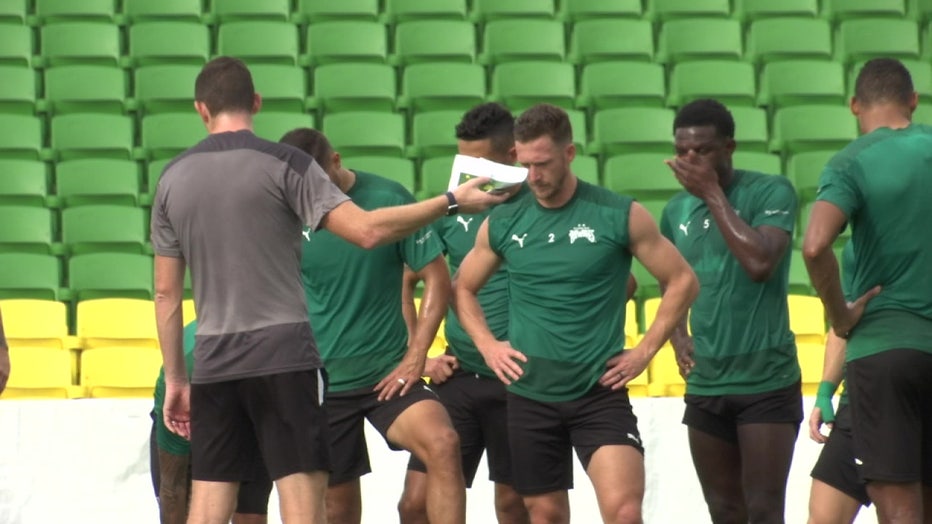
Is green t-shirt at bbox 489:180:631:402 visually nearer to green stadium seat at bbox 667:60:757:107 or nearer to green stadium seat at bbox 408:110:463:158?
green stadium seat at bbox 408:110:463:158

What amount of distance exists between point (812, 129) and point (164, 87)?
16.4 feet

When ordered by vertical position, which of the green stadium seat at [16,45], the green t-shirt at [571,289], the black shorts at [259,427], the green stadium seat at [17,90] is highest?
the green stadium seat at [16,45]

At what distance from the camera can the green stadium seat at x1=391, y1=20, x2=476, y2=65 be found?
39.4ft

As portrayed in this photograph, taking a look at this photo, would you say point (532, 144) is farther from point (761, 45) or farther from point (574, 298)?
point (761, 45)

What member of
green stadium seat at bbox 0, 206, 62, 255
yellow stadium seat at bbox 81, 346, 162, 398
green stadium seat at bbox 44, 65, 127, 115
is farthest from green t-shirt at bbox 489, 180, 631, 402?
green stadium seat at bbox 44, 65, 127, 115

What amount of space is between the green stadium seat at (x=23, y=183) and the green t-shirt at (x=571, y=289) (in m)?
6.25

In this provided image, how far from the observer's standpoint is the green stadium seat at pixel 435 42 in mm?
12016

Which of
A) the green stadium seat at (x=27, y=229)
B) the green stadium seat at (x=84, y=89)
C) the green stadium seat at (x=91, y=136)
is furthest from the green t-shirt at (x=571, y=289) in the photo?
the green stadium seat at (x=84, y=89)

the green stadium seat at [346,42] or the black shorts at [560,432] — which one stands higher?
the green stadium seat at [346,42]

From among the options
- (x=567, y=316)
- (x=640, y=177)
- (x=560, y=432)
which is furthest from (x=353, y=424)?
(x=640, y=177)

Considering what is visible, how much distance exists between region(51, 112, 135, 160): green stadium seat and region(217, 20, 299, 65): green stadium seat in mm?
1072

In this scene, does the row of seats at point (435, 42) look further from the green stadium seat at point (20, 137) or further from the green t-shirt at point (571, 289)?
the green t-shirt at point (571, 289)

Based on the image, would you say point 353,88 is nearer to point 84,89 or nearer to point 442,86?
point 442,86

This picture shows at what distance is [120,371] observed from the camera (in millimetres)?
9016
